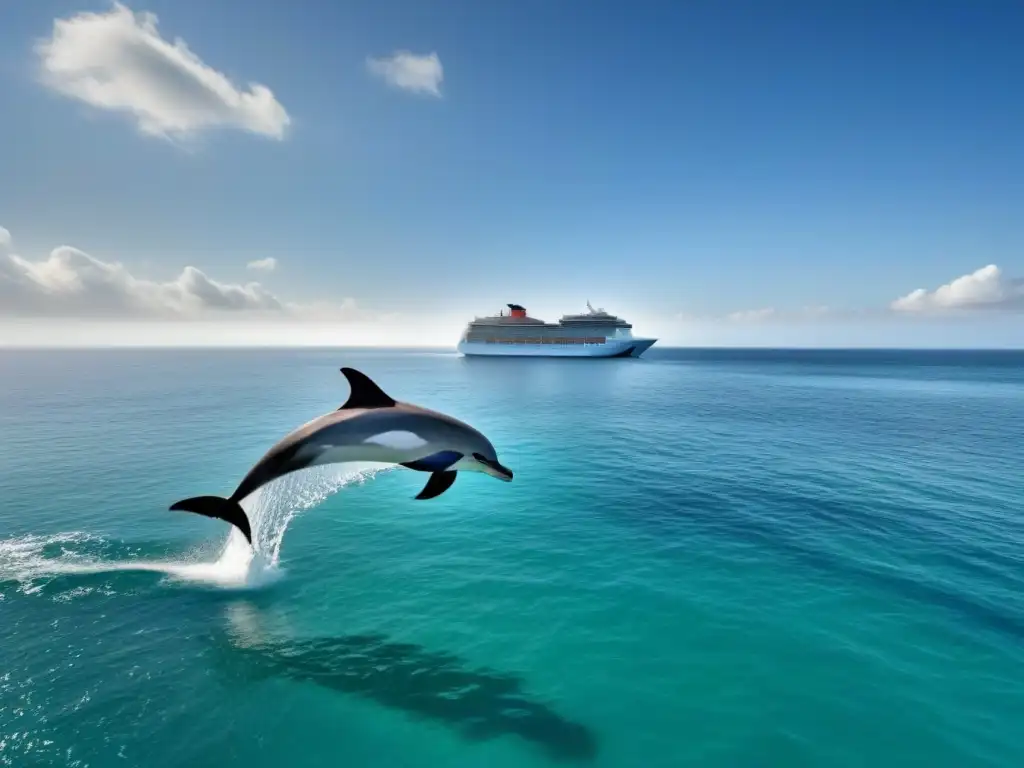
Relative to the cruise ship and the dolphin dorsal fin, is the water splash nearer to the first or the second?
the dolphin dorsal fin

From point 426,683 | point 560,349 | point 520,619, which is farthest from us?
point 560,349

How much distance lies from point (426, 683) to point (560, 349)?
5425 inches

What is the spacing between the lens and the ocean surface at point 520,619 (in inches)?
316

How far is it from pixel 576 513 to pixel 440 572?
22.5 feet

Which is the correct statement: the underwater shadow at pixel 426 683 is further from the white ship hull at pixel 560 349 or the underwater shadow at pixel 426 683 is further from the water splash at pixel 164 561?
the white ship hull at pixel 560 349

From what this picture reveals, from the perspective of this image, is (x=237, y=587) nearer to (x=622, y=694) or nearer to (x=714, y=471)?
(x=622, y=694)

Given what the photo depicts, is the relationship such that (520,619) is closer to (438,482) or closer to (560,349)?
(438,482)

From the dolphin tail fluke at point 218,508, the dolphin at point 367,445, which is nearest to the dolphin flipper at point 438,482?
the dolphin at point 367,445

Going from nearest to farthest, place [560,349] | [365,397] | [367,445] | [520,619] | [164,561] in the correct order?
1. [367,445]
2. [365,397]
3. [520,619]
4. [164,561]
5. [560,349]

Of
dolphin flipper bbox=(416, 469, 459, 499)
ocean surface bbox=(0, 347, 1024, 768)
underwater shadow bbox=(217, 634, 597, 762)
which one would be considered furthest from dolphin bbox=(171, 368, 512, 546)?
ocean surface bbox=(0, 347, 1024, 768)

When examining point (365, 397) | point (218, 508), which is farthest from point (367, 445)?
point (218, 508)

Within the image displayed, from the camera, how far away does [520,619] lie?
11398mm

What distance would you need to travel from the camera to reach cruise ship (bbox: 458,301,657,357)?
144 metres

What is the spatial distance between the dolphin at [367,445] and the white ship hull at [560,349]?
13437cm
